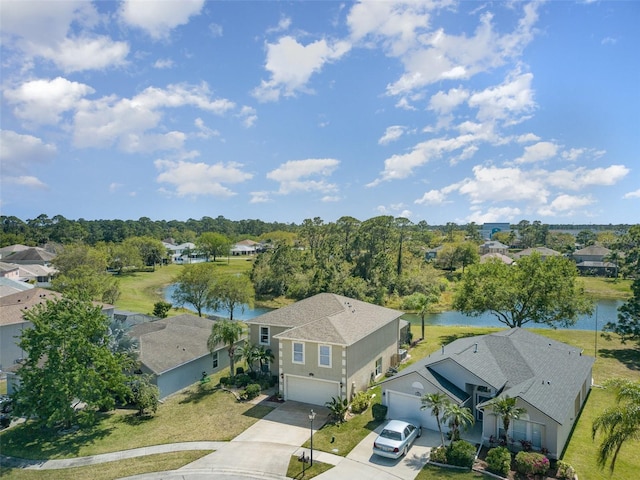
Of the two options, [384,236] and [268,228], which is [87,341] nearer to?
[384,236]

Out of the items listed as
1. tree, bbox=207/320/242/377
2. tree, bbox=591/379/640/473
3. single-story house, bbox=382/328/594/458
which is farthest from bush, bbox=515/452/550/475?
tree, bbox=207/320/242/377

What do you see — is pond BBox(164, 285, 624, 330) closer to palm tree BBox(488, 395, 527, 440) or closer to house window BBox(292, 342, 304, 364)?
house window BBox(292, 342, 304, 364)

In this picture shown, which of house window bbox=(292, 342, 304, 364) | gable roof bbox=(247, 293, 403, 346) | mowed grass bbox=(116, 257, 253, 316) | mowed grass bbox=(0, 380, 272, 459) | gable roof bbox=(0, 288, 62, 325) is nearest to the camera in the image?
mowed grass bbox=(0, 380, 272, 459)

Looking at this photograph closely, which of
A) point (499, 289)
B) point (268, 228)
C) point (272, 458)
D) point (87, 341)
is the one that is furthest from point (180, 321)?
point (268, 228)

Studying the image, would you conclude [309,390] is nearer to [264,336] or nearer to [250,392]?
[250,392]

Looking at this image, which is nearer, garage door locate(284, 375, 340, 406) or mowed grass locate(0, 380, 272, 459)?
mowed grass locate(0, 380, 272, 459)

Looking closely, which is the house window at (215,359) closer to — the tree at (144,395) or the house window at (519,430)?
the tree at (144,395)
